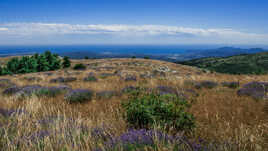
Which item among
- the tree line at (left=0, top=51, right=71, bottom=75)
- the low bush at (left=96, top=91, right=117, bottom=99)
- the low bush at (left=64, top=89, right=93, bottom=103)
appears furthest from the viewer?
the tree line at (left=0, top=51, right=71, bottom=75)

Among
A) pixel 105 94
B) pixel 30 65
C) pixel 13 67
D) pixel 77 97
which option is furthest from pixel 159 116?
pixel 13 67

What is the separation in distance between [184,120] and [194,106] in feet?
6.54

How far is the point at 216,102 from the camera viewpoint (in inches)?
204

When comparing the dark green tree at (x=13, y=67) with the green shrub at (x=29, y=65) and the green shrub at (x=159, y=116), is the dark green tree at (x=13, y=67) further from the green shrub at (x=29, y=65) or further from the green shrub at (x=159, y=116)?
the green shrub at (x=159, y=116)

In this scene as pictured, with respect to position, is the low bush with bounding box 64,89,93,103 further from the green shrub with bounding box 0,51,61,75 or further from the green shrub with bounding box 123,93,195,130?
the green shrub with bounding box 0,51,61,75

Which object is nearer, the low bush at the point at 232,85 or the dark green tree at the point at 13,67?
the low bush at the point at 232,85

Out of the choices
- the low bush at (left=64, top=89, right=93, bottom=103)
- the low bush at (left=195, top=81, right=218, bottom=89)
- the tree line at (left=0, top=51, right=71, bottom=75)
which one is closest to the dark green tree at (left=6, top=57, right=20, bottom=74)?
the tree line at (left=0, top=51, right=71, bottom=75)

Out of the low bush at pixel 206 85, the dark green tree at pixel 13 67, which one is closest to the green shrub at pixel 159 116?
the low bush at pixel 206 85

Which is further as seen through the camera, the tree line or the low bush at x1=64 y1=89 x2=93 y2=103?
the tree line

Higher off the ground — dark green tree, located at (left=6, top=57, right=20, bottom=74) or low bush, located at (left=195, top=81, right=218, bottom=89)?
low bush, located at (left=195, top=81, right=218, bottom=89)

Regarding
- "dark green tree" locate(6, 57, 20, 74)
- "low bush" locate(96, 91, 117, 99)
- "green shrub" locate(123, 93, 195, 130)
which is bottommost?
"dark green tree" locate(6, 57, 20, 74)

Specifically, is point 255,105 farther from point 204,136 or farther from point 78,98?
point 78,98

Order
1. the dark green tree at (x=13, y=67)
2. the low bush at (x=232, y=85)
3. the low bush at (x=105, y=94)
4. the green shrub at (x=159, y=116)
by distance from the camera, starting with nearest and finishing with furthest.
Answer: the green shrub at (x=159, y=116) → the low bush at (x=105, y=94) → the low bush at (x=232, y=85) → the dark green tree at (x=13, y=67)

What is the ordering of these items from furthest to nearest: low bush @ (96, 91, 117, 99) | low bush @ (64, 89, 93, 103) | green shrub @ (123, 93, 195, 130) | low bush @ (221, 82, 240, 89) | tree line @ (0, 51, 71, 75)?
tree line @ (0, 51, 71, 75)
low bush @ (221, 82, 240, 89)
low bush @ (96, 91, 117, 99)
low bush @ (64, 89, 93, 103)
green shrub @ (123, 93, 195, 130)
